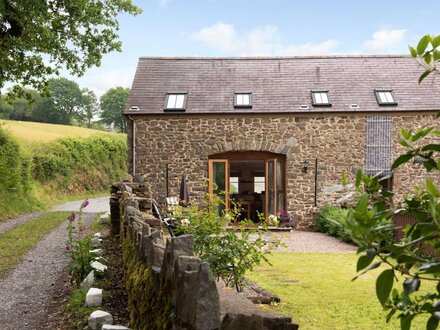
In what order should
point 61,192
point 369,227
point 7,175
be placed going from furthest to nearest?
point 61,192, point 7,175, point 369,227

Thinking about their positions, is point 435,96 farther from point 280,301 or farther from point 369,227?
point 369,227

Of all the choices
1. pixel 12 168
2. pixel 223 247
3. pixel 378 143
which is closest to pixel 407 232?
pixel 223 247

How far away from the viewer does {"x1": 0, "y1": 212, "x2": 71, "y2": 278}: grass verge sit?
380 inches

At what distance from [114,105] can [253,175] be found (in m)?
65.0

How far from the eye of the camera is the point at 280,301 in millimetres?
7848

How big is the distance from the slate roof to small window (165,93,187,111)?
8.3 inches

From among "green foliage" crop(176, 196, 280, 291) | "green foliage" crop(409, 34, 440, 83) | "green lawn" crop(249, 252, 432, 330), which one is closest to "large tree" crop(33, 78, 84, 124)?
"green lawn" crop(249, 252, 432, 330)

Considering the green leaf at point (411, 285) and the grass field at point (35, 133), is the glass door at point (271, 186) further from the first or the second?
the green leaf at point (411, 285)

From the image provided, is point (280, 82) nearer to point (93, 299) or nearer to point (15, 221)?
point (15, 221)

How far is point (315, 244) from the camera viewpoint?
14.5 meters

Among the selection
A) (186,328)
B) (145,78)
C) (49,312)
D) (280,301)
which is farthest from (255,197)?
(186,328)

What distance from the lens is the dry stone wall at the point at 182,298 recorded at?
2.09 metres

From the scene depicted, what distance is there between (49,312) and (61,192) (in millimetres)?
20552

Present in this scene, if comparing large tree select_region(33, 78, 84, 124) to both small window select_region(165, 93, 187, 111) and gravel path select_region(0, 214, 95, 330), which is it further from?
gravel path select_region(0, 214, 95, 330)
